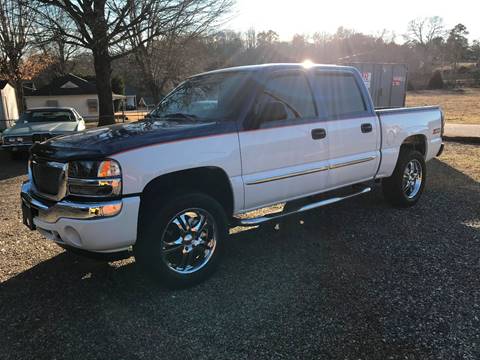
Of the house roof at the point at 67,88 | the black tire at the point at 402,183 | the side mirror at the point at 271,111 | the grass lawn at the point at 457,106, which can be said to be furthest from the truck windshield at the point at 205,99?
the house roof at the point at 67,88

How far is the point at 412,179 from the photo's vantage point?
609 cm

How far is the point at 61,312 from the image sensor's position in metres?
3.45

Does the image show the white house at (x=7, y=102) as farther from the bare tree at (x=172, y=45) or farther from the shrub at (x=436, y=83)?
the shrub at (x=436, y=83)

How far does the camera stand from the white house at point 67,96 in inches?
1679

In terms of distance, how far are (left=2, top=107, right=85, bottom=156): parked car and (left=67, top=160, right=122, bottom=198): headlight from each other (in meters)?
8.44

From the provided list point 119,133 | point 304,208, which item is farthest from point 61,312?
point 304,208

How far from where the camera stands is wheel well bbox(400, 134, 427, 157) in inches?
234

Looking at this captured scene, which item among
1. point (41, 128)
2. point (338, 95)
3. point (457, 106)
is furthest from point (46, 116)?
point (457, 106)

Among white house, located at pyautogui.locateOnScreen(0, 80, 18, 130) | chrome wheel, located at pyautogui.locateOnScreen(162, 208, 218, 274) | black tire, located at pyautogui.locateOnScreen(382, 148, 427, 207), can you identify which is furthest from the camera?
white house, located at pyautogui.locateOnScreen(0, 80, 18, 130)

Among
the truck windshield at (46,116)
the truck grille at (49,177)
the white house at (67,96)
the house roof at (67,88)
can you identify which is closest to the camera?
the truck grille at (49,177)

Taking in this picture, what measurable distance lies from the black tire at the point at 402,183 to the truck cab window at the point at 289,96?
1.89m

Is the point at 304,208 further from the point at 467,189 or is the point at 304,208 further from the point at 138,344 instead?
the point at 467,189

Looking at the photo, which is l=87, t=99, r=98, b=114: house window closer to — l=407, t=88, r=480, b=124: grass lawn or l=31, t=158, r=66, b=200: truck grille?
l=407, t=88, r=480, b=124: grass lawn

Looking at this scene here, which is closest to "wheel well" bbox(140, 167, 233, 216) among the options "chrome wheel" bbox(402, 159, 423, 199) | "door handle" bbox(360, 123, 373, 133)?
"door handle" bbox(360, 123, 373, 133)
